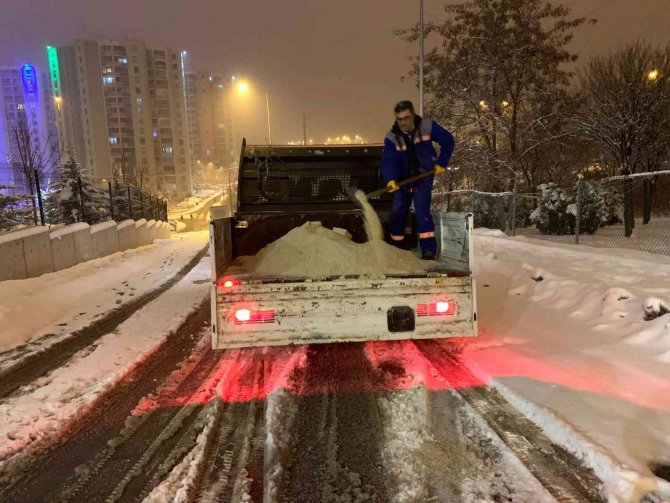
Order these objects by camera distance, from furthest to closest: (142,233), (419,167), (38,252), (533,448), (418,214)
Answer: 1. (142,233)
2. (38,252)
3. (419,167)
4. (418,214)
5. (533,448)

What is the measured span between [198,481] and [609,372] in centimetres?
372

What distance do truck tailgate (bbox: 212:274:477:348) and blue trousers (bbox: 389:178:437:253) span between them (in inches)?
48.0

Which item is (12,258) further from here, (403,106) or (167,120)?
(167,120)

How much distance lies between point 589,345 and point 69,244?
11404 mm

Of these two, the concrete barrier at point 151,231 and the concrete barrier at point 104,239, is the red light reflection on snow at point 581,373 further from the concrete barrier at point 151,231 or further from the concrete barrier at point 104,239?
the concrete barrier at point 151,231

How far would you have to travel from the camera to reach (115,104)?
337 feet

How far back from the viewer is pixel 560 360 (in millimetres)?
5047

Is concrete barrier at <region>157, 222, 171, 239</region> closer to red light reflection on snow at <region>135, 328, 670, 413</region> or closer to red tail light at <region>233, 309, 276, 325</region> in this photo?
red light reflection on snow at <region>135, 328, 670, 413</region>

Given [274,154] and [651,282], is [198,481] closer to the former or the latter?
[274,154]

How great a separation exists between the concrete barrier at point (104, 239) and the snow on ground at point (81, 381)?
22.5 ft

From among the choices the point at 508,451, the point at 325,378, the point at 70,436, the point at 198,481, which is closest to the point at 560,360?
the point at 508,451

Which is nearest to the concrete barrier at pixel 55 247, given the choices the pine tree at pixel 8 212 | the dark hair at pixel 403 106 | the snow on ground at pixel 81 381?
the pine tree at pixel 8 212

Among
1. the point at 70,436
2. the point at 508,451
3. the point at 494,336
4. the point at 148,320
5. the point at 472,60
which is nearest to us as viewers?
the point at 508,451

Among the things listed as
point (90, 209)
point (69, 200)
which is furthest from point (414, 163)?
point (69, 200)
